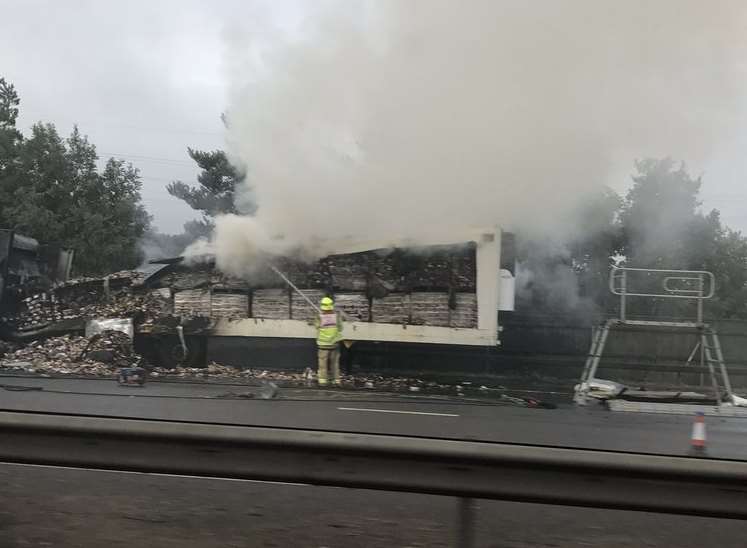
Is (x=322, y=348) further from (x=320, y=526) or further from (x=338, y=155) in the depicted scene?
(x=320, y=526)

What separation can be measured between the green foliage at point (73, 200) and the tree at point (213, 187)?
0.85 metres

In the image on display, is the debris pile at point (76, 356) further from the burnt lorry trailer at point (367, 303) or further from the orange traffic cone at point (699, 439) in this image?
the orange traffic cone at point (699, 439)

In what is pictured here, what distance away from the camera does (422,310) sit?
7.17 meters

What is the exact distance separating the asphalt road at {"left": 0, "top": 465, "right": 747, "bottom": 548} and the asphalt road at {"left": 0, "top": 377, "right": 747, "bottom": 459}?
3.47 ft

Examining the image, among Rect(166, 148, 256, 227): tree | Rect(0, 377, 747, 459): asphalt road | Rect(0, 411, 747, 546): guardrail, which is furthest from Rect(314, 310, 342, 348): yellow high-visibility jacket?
Rect(0, 411, 747, 546): guardrail

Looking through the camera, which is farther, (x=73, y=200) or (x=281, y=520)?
(x=73, y=200)

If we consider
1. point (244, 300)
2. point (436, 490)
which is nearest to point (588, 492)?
point (436, 490)

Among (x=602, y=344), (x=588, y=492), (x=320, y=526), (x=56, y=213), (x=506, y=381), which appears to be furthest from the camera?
(x=506, y=381)

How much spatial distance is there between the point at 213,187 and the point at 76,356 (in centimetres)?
243

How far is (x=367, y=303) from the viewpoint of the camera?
706 cm

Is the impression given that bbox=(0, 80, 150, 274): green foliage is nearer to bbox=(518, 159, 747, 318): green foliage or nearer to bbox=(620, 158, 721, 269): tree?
bbox=(518, 159, 747, 318): green foliage

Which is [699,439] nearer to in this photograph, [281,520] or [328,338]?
[281,520]

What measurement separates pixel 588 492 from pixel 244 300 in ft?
16.2

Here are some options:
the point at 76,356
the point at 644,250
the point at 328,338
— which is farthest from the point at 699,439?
the point at 76,356
